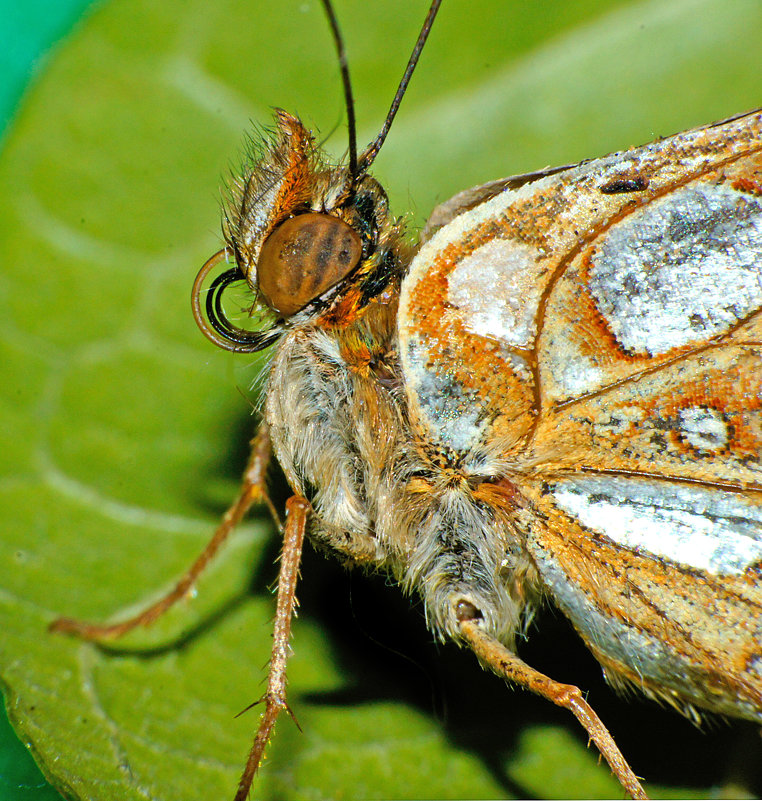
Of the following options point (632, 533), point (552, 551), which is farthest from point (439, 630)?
point (632, 533)

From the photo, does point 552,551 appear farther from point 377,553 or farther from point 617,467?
point 377,553

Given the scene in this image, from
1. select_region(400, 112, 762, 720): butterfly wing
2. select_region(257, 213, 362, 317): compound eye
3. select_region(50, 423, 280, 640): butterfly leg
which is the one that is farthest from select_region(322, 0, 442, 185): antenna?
select_region(50, 423, 280, 640): butterfly leg

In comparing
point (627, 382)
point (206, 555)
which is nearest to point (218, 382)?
point (206, 555)

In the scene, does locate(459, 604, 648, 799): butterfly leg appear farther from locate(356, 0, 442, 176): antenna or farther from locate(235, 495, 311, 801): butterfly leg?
locate(356, 0, 442, 176): antenna

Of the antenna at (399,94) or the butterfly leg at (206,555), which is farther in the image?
the butterfly leg at (206,555)

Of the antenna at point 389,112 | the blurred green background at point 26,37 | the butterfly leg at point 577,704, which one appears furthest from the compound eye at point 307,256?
the blurred green background at point 26,37

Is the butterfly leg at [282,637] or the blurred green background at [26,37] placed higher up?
the blurred green background at [26,37]

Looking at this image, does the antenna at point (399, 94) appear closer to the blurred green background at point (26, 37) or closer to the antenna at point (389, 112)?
the antenna at point (389, 112)

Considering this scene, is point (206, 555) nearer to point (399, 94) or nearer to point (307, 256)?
point (307, 256)
